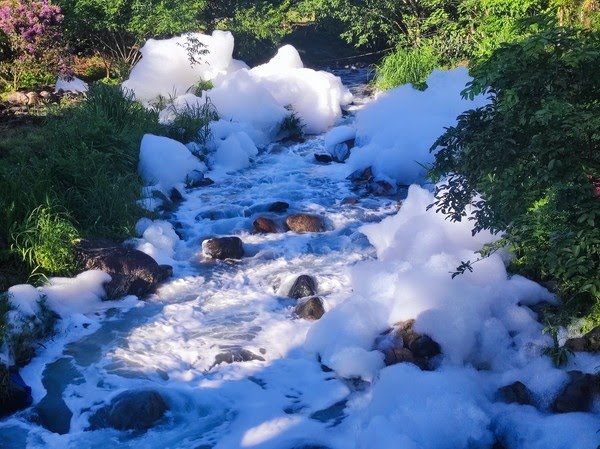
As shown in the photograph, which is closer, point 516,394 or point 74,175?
point 516,394

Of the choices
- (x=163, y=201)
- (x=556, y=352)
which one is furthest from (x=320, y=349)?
(x=163, y=201)

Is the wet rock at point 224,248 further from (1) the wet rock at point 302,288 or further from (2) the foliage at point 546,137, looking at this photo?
(2) the foliage at point 546,137

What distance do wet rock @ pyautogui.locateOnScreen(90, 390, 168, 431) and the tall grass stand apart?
397 inches

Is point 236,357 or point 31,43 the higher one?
point 31,43

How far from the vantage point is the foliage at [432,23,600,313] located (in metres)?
→ 4.13

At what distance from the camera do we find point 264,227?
30.5 feet

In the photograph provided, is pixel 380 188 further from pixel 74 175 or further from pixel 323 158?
pixel 74 175

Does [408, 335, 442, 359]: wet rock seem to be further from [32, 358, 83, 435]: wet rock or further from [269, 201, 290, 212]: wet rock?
[269, 201, 290, 212]: wet rock

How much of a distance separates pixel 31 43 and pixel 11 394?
927 cm

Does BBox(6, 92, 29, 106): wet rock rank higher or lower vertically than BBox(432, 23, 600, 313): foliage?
lower

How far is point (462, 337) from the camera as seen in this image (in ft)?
19.7

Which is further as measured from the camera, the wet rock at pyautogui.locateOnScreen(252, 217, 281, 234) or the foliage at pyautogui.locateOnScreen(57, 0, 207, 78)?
the foliage at pyautogui.locateOnScreen(57, 0, 207, 78)

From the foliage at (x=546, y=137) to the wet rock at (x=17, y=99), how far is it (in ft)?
31.0

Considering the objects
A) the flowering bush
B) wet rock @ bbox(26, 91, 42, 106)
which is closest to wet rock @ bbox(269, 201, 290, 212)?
wet rock @ bbox(26, 91, 42, 106)
